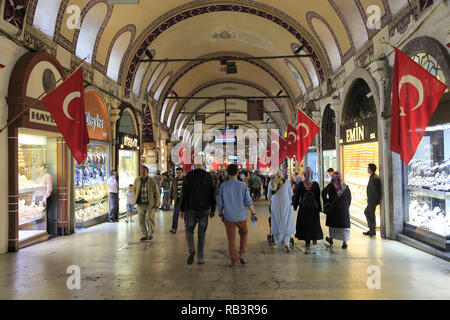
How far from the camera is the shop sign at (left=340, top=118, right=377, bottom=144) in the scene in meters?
7.70

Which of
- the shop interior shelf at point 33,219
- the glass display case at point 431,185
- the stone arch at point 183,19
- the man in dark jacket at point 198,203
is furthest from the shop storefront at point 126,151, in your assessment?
the glass display case at point 431,185

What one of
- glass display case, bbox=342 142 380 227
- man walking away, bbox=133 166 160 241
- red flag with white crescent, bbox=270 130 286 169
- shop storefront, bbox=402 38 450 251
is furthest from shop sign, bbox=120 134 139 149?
shop storefront, bbox=402 38 450 251

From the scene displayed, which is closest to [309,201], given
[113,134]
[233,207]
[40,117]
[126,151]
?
[233,207]

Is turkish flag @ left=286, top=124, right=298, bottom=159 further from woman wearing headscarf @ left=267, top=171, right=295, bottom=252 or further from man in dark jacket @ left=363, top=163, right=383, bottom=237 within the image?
woman wearing headscarf @ left=267, top=171, right=295, bottom=252

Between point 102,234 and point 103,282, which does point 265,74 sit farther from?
point 103,282

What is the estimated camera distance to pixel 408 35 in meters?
6.01

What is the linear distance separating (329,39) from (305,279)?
Answer: 8.36 m

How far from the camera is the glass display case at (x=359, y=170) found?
808cm

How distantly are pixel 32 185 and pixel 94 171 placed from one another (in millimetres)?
2279

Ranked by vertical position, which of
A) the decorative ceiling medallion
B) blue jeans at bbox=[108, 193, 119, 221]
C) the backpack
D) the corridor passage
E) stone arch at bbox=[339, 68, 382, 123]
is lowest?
the corridor passage

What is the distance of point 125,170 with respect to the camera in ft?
36.7
